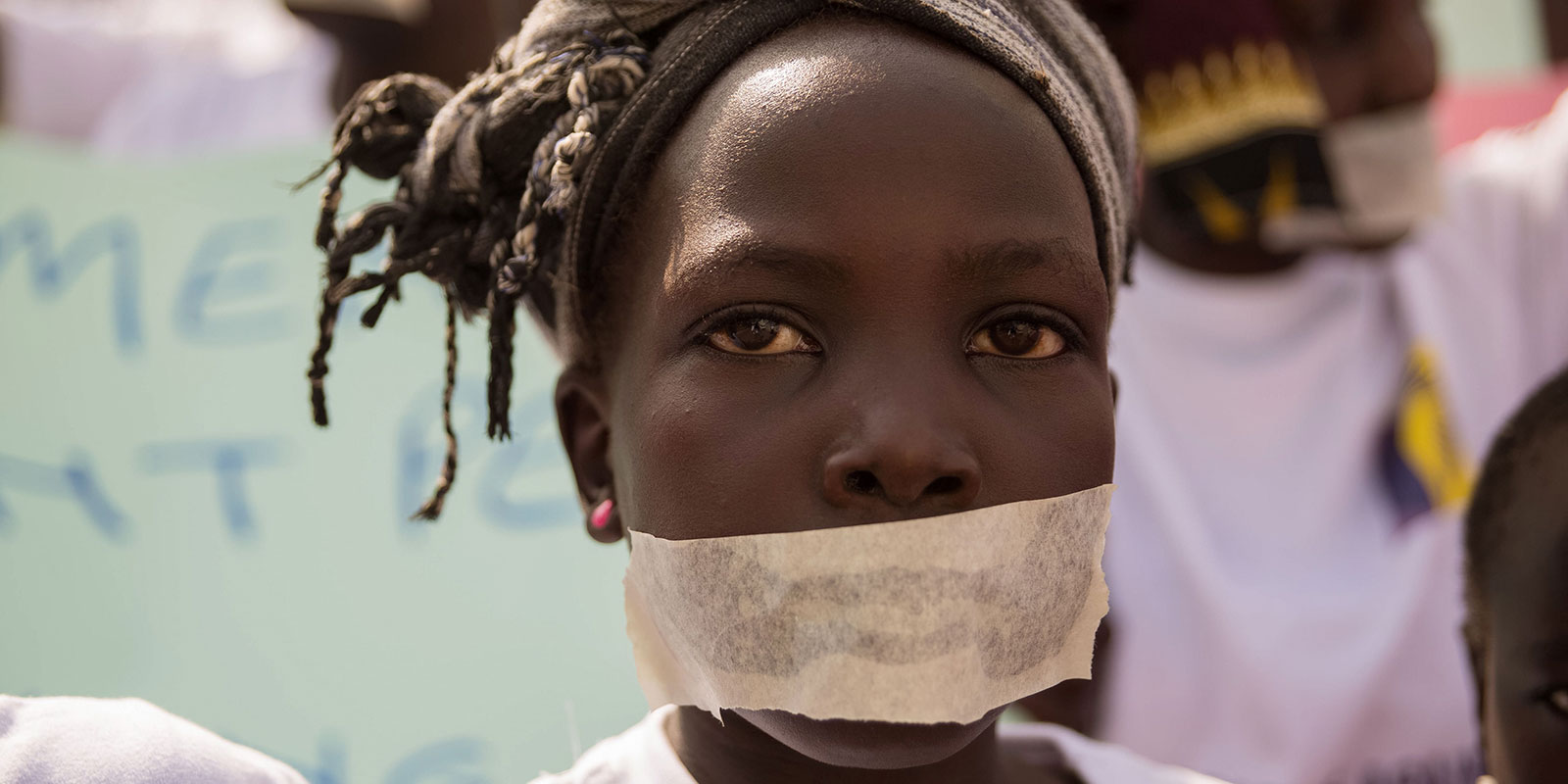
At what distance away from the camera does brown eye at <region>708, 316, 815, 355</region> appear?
4.06ft

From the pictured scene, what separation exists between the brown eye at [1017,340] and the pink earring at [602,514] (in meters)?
0.43

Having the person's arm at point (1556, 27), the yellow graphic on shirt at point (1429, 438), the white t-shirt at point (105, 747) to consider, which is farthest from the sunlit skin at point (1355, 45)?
the person's arm at point (1556, 27)

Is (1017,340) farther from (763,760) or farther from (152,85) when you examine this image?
(152,85)

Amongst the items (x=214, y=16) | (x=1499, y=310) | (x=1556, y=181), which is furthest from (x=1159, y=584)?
(x=214, y=16)

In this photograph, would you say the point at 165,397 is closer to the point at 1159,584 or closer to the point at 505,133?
the point at 505,133

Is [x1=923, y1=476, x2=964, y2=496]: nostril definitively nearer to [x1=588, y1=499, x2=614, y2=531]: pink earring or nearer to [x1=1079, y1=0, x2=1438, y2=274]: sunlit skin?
[x1=588, y1=499, x2=614, y2=531]: pink earring

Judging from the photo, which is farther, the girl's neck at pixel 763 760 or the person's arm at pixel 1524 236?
the person's arm at pixel 1524 236

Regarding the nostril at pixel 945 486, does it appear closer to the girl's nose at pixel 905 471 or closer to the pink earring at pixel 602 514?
the girl's nose at pixel 905 471

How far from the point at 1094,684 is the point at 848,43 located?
171cm

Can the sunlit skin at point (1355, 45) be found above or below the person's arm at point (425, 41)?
above

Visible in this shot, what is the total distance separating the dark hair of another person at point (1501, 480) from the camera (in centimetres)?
174

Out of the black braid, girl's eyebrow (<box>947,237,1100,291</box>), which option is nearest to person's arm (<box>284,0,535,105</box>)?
the black braid

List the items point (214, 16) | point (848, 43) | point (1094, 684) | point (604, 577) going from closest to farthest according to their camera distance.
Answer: point (848, 43), point (604, 577), point (1094, 684), point (214, 16)

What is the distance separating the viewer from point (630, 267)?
4.54 ft
